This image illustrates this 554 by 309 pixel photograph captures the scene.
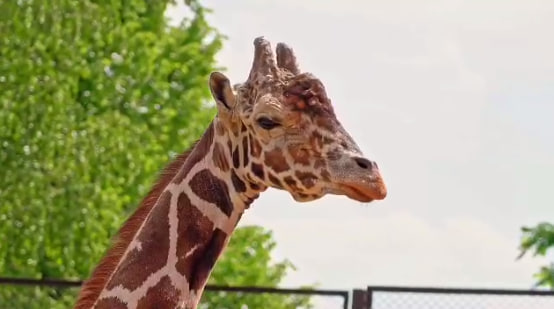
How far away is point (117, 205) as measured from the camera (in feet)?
111

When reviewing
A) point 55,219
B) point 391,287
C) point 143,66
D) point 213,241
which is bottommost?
point 213,241

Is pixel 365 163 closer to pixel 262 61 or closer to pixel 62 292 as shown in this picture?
pixel 262 61

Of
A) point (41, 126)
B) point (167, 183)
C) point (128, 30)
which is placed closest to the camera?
point (167, 183)

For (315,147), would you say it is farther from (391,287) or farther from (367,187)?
(391,287)

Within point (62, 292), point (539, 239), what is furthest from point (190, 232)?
point (62, 292)

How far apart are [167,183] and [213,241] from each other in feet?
1.62

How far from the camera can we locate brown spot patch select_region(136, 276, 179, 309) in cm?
919

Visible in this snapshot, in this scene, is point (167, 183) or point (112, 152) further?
point (112, 152)

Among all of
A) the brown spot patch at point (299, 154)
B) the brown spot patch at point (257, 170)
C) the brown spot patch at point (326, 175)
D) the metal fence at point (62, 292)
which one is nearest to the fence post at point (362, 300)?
the metal fence at point (62, 292)

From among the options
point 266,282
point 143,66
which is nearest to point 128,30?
point 143,66

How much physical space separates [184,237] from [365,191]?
955 millimetres

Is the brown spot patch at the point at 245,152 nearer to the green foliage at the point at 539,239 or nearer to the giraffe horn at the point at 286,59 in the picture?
the giraffe horn at the point at 286,59

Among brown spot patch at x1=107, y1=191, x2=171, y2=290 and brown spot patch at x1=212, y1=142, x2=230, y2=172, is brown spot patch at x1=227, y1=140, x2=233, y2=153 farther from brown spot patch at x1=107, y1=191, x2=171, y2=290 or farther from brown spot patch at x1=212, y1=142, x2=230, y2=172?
brown spot patch at x1=107, y1=191, x2=171, y2=290

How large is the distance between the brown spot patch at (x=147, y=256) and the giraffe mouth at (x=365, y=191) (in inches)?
35.5
